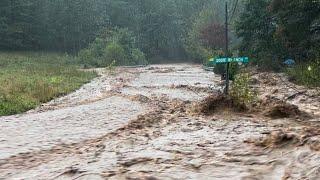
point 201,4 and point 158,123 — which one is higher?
point 201,4

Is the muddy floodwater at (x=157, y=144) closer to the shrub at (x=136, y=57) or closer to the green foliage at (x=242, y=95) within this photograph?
the green foliage at (x=242, y=95)

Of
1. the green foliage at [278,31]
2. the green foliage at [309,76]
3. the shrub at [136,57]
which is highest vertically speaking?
the green foliage at [278,31]

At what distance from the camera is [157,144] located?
977 centimetres

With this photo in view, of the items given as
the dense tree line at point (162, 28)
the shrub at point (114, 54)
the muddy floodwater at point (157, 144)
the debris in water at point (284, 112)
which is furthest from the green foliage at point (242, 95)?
the shrub at point (114, 54)

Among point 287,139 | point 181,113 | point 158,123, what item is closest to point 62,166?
point 287,139

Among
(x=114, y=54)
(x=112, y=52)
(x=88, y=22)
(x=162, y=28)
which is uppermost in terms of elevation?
(x=88, y=22)

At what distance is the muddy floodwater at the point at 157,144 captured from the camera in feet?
24.9

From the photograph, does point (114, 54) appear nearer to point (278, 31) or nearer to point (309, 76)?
point (278, 31)

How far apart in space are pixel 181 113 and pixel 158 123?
1.87m

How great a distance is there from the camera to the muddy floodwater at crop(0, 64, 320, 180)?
299 inches

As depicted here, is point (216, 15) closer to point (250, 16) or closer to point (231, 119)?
point (250, 16)

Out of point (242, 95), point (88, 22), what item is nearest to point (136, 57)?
point (88, 22)

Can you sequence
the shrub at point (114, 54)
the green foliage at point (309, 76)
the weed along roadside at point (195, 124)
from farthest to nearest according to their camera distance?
the shrub at point (114, 54) → the green foliage at point (309, 76) → the weed along roadside at point (195, 124)

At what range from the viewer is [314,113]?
1294 centimetres
